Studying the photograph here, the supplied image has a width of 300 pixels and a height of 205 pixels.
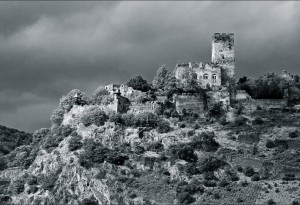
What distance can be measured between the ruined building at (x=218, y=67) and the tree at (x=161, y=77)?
5.52 feet

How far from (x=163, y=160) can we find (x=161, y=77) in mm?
15112

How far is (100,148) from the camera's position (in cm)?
7694

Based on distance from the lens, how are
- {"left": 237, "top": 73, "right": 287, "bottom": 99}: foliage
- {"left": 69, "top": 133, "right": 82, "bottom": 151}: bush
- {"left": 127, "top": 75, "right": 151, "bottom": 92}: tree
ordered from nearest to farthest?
{"left": 69, "top": 133, "right": 82, "bottom": 151}: bush
{"left": 237, "top": 73, "right": 287, "bottom": 99}: foliage
{"left": 127, "top": 75, "right": 151, "bottom": 92}: tree

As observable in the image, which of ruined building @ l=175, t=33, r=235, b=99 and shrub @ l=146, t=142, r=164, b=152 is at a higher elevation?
ruined building @ l=175, t=33, r=235, b=99

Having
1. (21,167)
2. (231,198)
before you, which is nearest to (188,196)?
(231,198)

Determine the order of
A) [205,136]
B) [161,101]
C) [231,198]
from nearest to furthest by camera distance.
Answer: [231,198] < [205,136] < [161,101]

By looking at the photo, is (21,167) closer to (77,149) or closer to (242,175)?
(77,149)

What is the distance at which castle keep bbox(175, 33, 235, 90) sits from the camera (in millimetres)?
84688

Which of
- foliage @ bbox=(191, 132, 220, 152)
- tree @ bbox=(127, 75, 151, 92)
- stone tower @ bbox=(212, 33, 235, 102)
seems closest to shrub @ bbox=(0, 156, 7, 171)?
tree @ bbox=(127, 75, 151, 92)

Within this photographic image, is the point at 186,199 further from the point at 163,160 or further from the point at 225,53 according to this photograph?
the point at 225,53

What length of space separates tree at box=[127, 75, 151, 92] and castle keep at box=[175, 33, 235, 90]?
3.77m

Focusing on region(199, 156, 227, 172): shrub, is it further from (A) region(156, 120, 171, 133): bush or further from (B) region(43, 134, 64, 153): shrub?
(B) region(43, 134, 64, 153): shrub

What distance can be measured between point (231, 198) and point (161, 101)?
52.7 ft

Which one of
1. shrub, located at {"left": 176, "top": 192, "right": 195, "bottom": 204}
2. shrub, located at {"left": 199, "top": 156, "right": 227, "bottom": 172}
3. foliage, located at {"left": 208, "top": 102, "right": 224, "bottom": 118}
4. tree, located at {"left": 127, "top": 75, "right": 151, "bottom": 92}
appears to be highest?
tree, located at {"left": 127, "top": 75, "right": 151, "bottom": 92}
